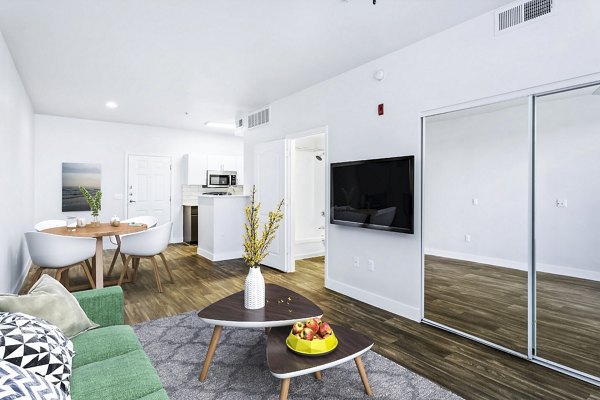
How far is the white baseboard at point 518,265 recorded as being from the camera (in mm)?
2377

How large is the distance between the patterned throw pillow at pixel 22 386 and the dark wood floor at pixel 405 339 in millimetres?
2142

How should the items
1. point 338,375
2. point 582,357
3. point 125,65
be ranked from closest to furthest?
1. point 338,375
2. point 582,357
3. point 125,65

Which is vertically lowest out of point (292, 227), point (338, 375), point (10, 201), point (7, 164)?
point (338, 375)

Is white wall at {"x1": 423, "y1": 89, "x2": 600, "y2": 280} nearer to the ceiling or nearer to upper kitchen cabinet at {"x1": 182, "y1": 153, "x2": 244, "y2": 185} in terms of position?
the ceiling

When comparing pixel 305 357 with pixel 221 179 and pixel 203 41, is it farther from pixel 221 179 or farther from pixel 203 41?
pixel 221 179

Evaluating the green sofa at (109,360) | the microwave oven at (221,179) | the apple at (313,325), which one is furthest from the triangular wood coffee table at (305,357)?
the microwave oven at (221,179)

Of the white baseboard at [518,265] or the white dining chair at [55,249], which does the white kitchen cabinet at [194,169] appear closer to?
the white dining chair at [55,249]

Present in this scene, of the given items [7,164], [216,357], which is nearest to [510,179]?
[216,357]

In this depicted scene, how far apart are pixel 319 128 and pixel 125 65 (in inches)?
96.9

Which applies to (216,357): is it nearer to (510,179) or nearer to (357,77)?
(510,179)

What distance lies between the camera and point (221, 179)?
8039mm

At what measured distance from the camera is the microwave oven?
7.92 meters

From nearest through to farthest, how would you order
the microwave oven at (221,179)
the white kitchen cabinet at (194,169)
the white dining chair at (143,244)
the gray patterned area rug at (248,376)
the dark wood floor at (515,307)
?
1. the gray patterned area rug at (248,376)
2. the dark wood floor at (515,307)
3. the white dining chair at (143,244)
4. the white kitchen cabinet at (194,169)
5. the microwave oven at (221,179)

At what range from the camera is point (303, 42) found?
10.7ft
